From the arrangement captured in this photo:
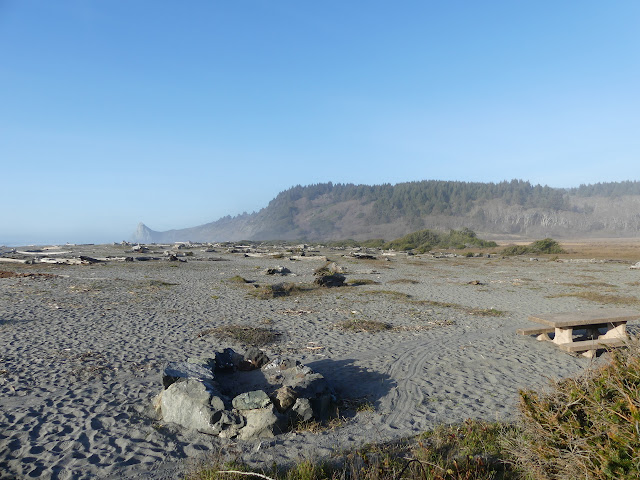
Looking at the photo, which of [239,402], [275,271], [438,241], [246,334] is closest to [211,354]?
[239,402]

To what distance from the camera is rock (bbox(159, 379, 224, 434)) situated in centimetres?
528

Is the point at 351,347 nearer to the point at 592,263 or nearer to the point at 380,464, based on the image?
the point at 380,464

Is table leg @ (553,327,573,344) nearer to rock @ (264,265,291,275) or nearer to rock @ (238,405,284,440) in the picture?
rock @ (238,405,284,440)

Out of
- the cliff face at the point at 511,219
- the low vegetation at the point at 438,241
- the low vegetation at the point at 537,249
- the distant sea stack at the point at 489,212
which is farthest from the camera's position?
the distant sea stack at the point at 489,212

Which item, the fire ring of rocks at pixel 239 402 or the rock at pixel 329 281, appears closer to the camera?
the fire ring of rocks at pixel 239 402

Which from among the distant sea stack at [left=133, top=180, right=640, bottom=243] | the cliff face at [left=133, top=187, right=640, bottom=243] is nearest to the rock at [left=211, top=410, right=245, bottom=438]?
the distant sea stack at [left=133, top=180, right=640, bottom=243]

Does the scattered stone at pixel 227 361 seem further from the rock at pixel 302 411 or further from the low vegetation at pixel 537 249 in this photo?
the low vegetation at pixel 537 249

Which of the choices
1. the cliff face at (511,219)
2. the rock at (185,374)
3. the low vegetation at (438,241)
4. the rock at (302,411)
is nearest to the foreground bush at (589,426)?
the rock at (302,411)

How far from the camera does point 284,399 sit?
220 inches

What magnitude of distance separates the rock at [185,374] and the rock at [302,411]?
4.27 ft

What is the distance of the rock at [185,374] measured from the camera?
6105mm

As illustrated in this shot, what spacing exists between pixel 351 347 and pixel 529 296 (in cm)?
1280

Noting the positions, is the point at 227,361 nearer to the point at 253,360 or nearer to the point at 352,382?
the point at 253,360

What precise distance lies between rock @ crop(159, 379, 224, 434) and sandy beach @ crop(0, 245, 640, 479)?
17cm
